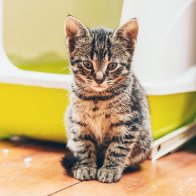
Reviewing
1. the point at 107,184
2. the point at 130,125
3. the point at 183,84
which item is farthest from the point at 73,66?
the point at 183,84

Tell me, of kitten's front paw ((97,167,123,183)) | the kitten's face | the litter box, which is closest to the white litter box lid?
the litter box

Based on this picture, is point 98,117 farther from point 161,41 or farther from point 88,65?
point 161,41

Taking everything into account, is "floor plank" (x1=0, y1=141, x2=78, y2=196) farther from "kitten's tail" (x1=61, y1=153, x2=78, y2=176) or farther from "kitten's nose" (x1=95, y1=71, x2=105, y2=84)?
"kitten's nose" (x1=95, y1=71, x2=105, y2=84)

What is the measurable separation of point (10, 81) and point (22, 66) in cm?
39

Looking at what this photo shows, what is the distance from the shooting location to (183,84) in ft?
5.08

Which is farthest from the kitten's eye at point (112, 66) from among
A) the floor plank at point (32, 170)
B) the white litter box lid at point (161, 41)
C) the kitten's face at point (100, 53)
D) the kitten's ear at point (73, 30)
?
the floor plank at point (32, 170)

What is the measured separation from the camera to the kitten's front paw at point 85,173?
1.29 meters

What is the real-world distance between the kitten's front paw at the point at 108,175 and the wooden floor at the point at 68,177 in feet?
0.05

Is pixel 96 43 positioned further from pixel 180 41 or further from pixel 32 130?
pixel 32 130

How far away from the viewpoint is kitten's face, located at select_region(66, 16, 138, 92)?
1.22m

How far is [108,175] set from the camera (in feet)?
4.18

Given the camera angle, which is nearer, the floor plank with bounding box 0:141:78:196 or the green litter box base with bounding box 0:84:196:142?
the floor plank with bounding box 0:141:78:196

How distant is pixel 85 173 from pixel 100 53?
347 millimetres

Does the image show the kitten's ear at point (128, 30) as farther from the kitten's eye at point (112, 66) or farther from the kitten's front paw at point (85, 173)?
the kitten's front paw at point (85, 173)
